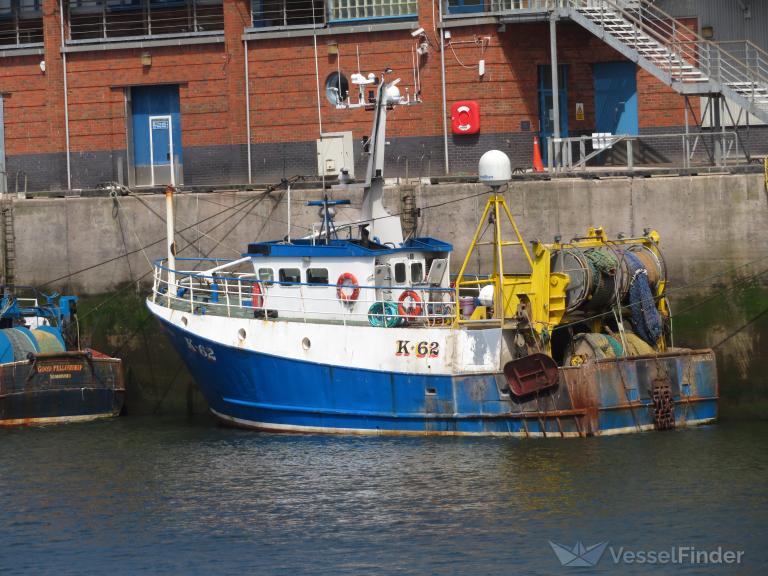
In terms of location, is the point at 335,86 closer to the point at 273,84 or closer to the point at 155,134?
the point at 273,84

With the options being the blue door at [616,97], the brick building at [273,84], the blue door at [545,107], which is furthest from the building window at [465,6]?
the blue door at [616,97]

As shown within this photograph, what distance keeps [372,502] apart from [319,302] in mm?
6042

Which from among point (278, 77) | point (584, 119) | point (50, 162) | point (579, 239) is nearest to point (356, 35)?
point (278, 77)

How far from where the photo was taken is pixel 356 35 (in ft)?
114

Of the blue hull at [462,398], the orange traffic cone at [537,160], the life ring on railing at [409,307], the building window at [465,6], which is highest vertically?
the building window at [465,6]

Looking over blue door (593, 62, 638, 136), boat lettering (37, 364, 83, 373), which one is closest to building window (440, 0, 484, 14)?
blue door (593, 62, 638, 136)

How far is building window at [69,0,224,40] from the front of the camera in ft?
121

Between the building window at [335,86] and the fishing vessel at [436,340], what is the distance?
7.90 metres

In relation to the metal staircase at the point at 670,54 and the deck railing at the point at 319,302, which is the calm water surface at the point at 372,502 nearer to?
the deck railing at the point at 319,302

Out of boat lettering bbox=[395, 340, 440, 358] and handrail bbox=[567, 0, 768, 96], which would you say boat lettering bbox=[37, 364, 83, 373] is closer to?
boat lettering bbox=[395, 340, 440, 358]

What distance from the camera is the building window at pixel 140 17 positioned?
121 ft

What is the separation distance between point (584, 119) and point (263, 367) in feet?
41.5

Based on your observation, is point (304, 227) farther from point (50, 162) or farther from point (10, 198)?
point (50, 162)

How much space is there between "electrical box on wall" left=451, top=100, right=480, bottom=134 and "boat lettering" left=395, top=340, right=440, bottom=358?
9.94 meters
